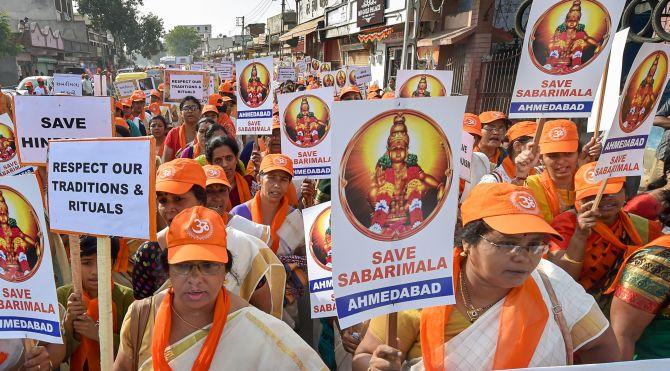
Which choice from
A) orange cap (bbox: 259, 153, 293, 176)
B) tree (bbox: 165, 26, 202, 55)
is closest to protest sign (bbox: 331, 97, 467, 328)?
orange cap (bbox: 259, 153, 293, 176)

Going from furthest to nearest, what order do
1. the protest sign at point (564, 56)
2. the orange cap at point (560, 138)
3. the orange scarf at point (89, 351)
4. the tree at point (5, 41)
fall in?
the tree at point (5, 41) → the orange cap at point (560, 138) → the protest sign at point (564, 56) → the orange scarf at point (89, 351)

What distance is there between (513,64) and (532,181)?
26.4ft

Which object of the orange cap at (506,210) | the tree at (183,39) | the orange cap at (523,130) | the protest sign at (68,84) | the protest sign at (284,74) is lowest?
the orange cap at (506,210)

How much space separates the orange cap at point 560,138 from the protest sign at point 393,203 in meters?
1.95

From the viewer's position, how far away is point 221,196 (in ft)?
10.7

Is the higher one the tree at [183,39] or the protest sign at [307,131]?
the tree at [183,39]

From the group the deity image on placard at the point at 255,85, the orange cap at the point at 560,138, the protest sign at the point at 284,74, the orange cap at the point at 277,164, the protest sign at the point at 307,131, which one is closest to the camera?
the orange cap at the point at 560,138

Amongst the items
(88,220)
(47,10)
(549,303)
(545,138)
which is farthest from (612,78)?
(47,10)

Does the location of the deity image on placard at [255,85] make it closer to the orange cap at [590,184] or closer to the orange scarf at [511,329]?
the orange cap at [590,184]

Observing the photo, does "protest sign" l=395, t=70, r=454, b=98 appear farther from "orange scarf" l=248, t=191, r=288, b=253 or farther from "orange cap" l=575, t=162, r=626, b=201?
"orange cap" l=575, t=162, r=626, b=201

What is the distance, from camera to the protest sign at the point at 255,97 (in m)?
4.91

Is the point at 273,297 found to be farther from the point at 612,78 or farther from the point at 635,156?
the point at 612,78

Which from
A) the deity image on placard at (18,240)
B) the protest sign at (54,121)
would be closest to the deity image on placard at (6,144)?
the protest sign at (54,121)

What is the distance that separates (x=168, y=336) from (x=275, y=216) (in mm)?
1527
